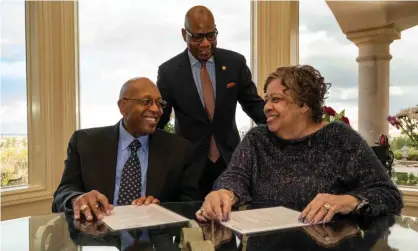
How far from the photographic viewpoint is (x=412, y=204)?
3.33 m

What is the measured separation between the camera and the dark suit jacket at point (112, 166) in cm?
188

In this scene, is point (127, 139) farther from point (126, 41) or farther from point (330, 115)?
point (126, 41)

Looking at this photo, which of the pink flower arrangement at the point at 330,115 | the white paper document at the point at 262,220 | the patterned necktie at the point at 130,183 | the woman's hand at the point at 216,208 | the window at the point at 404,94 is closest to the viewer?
the white paper document at the point at 262,220

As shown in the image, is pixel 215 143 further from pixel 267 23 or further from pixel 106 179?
pixel 267 23

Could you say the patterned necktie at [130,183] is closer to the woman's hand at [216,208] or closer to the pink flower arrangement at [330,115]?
the woman's hand at [216,208]

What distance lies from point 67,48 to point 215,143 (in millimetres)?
1448

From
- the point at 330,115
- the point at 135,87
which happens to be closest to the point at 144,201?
the point at 135,87

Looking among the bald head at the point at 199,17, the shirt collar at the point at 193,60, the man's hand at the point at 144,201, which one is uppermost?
the bald head at the point at 199,17

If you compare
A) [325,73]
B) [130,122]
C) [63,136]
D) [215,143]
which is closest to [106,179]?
[130,122]

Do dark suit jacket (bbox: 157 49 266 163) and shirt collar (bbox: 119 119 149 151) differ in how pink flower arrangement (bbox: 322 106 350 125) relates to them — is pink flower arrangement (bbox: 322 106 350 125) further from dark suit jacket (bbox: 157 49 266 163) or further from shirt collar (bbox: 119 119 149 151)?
shirt collar (bbox: 119 119 149 151)

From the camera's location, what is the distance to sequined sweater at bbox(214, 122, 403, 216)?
161 cm

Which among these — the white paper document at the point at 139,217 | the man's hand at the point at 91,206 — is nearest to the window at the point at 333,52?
the white paper document at the point at 139,217

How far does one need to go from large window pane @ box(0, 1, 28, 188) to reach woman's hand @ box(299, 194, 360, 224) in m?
2.44

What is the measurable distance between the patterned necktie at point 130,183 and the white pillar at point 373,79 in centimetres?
241
